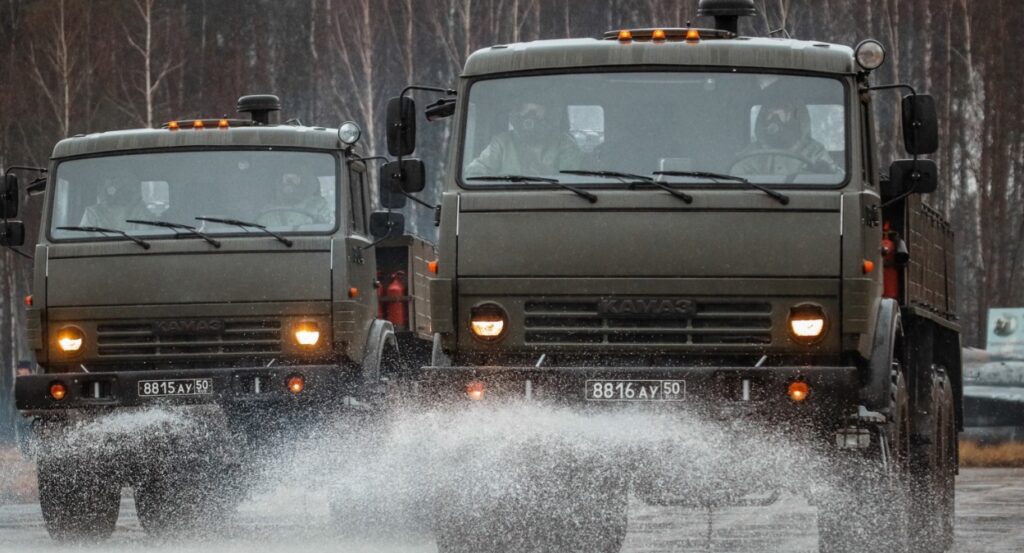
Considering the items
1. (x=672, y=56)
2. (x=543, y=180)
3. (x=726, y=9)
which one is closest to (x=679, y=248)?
(x=543, y=180)

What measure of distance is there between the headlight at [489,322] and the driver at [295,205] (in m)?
3.79

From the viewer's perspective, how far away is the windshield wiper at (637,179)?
1084 centimetres

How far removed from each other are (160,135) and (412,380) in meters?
2.94

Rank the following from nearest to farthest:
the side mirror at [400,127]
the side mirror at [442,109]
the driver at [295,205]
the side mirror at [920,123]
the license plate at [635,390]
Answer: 1. the license plate at [635,390]
2. the side mirror at [920,123]
3. the side mirror at [400,127]
4. the side mirror at [442,109]
5. the driver at [295,205]

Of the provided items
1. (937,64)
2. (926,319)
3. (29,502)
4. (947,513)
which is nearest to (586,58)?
(926,319)

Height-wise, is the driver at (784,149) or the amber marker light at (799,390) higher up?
the driver at (784,149)

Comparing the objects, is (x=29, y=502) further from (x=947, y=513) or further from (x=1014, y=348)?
(x=1014, y=348)

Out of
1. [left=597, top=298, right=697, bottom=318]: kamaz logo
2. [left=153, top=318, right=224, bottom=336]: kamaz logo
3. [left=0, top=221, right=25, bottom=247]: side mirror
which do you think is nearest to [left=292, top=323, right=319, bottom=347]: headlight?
[left=153, top=318, right=224, bottom=336]: kamaz logo

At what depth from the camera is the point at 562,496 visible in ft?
35.6

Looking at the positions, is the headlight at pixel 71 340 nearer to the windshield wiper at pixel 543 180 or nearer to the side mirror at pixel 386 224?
the side mirror at pixel 386 224

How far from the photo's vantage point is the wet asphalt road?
13094 millimetres

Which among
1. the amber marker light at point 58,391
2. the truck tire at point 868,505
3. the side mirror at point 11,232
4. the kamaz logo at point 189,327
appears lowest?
the truck tire at point 868,505

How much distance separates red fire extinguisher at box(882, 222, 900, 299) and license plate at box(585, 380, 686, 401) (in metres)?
2.16

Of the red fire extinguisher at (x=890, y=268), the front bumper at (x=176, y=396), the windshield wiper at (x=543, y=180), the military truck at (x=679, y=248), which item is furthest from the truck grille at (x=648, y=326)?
the front bumper at (x=176, y=396)
